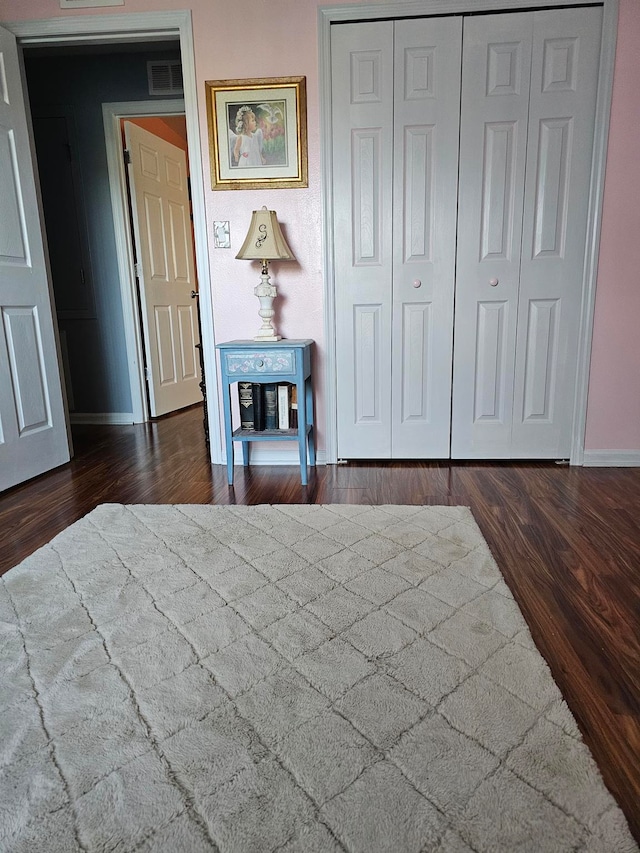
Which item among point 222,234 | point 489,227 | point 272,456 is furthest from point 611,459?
point 222,234

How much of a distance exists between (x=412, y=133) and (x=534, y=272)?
900 millimetres

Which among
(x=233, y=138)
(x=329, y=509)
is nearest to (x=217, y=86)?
(x=233, y=138)

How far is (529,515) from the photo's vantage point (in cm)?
209

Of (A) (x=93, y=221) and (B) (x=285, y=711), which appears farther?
(A) (x=93, y=221)

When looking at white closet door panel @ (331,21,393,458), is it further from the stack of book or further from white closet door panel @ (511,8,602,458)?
white closet door panel @ (511,8,602,458)

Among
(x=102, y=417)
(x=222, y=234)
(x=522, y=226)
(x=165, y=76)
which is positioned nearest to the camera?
(x=522, y=226)

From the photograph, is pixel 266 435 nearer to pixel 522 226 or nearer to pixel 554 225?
pixel 522 226

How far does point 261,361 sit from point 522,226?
4.72 feet

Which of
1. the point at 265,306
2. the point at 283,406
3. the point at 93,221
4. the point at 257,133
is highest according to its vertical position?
the point at 257,133

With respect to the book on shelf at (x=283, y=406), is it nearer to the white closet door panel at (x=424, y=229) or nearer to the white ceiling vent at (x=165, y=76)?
the white closet door panel at (x=424, y=229)

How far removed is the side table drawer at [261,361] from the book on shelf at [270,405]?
0.53 ft

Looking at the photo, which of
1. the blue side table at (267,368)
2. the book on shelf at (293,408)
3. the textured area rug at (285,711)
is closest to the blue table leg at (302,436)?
the blue side table at (267,368)

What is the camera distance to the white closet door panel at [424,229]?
244 cm

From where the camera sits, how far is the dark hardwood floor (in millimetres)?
1119
